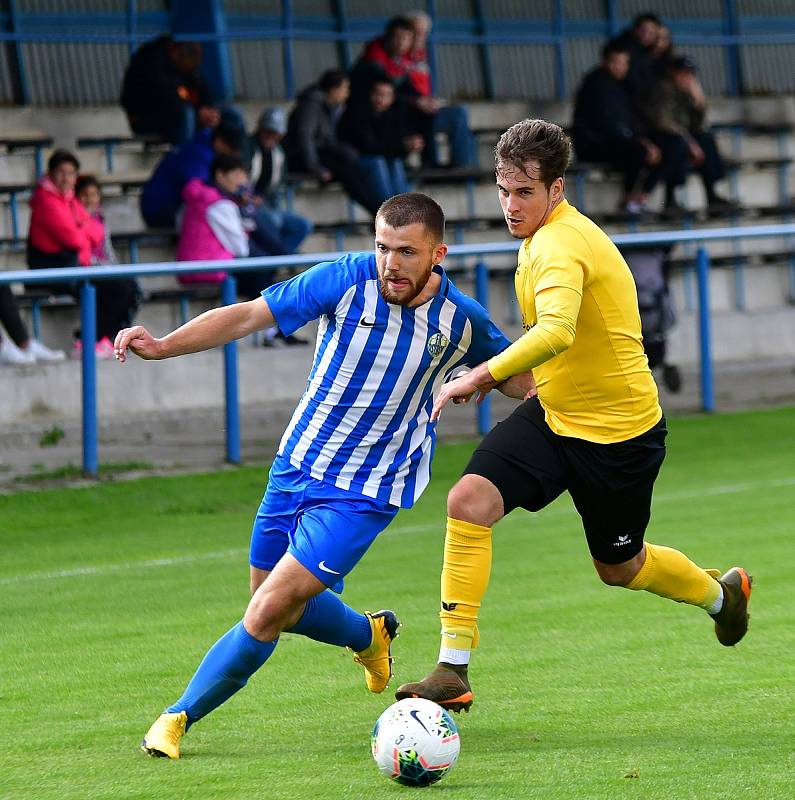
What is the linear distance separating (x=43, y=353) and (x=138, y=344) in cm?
744

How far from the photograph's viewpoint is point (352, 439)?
16.3ft

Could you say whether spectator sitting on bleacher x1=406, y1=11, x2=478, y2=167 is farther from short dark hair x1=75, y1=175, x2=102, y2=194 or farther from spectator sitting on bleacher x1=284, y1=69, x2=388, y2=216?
short dark hair x1=75, y1=175, x2=102, y2=194

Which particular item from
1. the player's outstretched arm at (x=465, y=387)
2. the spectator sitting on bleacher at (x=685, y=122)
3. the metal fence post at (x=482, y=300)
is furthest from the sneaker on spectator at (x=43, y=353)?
the spectator sitting on bleacher at (x=685, y=122)

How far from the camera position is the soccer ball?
14.3ft

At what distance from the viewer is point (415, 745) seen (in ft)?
14.3

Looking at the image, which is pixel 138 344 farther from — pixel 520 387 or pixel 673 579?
pixel 673 579

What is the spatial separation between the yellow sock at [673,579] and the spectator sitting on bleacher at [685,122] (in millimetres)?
12187

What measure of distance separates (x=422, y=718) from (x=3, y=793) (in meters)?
1.10

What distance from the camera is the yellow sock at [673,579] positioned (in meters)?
5.60

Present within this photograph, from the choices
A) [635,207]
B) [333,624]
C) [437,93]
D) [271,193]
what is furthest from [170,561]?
[437,93]

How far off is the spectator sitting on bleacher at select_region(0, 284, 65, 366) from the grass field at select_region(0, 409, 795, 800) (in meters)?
1.96

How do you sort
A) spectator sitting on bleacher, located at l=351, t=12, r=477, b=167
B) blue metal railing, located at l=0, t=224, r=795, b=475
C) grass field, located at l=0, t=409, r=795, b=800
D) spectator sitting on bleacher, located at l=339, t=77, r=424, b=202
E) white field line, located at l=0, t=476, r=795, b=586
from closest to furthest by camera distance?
grass field, located at l=0, t=409, r=795, b=800 → white field line, located at l=0, t=476, r=795, b=586 → blue metal railing, located at l=0, t=224, r=795, b=475 → spectator sitting on bleacher, located at l=339, t=77, r=424, b=202 → spectator sitting on bleacher, located at l=351, t=12, r=477, b=167

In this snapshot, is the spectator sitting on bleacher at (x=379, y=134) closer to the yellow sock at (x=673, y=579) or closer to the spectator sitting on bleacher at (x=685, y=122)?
the spectator sitting on bleacher at (x=685, y=122)

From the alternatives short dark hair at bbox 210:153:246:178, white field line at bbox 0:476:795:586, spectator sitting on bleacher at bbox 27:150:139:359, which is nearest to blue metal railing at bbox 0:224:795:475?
spectator sitting on bleacher at bbox 27:150:139:359
